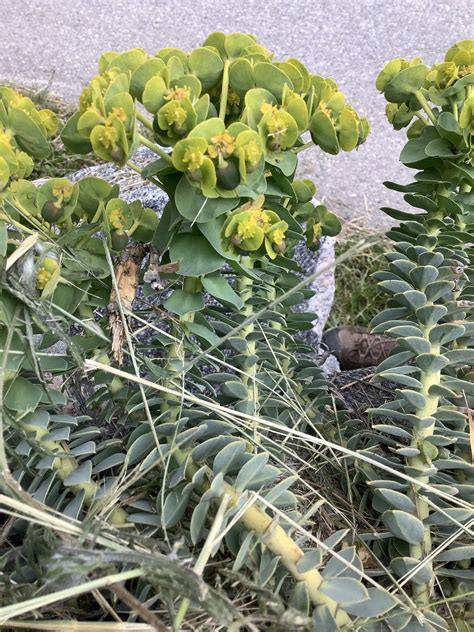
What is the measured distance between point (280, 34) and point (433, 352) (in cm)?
194

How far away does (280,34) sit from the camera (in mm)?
2197

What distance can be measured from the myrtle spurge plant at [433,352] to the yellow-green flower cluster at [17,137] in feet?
1.14

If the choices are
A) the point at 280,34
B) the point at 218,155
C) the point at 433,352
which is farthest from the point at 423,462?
the point at 280,34

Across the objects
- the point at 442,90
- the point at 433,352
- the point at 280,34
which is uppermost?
the point at 280,34

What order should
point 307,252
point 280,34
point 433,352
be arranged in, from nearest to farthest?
1. point 433,352
2. point 307,252
3. point 280,34

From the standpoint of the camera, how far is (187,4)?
224 centimetres

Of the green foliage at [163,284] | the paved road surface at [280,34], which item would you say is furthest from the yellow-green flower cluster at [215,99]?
the paved road surface at [280,34]

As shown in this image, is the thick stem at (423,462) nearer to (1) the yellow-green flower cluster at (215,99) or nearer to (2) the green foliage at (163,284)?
(2) the green foliage at (163,284)

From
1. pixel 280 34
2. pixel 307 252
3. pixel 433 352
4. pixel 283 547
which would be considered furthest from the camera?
pixel 280 34

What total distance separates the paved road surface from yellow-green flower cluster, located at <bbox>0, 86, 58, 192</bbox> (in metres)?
1.55

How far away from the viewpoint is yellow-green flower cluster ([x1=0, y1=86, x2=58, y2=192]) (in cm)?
47

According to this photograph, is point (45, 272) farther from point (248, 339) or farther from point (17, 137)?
point (248, 339)

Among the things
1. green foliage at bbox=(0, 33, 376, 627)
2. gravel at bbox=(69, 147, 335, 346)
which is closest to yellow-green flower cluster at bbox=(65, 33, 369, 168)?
green foliage at bbox=(0, 33, 376, 627)

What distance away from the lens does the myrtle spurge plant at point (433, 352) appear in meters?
0.52
